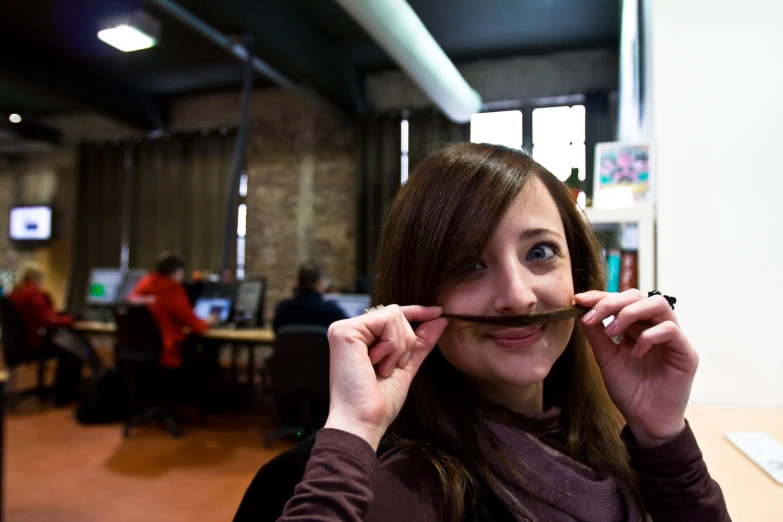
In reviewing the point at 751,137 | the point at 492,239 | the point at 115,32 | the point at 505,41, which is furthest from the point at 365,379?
the point at 115,32

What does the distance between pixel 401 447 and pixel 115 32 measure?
361 centimetres

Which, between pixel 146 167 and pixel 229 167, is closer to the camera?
pixel 229 167

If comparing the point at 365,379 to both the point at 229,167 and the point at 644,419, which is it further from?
the point at 229,167

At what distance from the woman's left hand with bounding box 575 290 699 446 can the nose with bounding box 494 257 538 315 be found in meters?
0.09

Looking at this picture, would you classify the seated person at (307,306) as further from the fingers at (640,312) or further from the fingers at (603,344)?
the fingers at (640,312)

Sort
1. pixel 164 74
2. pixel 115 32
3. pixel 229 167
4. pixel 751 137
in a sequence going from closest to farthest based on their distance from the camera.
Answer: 1. pixel 751 137
2. pixel 115 32
3. pixel 164 74
4. pixel 229 167

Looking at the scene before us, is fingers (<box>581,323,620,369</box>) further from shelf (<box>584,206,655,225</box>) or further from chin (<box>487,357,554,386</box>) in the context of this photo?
shelf (<box>584,206,655,225</box>)

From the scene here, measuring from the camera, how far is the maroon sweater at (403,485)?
543 millimetres

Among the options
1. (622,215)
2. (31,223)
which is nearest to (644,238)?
(622,215)

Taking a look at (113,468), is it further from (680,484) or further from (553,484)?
(680,484)

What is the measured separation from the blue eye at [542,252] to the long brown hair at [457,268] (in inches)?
2.7

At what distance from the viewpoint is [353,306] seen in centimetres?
388

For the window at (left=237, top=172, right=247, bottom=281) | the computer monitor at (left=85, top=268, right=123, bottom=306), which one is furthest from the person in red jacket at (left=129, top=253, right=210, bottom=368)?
the window at (left=237, top=172, right=247, bottom=281)

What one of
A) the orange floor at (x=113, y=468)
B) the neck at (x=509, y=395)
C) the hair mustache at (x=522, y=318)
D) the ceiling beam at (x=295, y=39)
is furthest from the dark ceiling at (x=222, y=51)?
the orange floor at (x=113, y=468)
